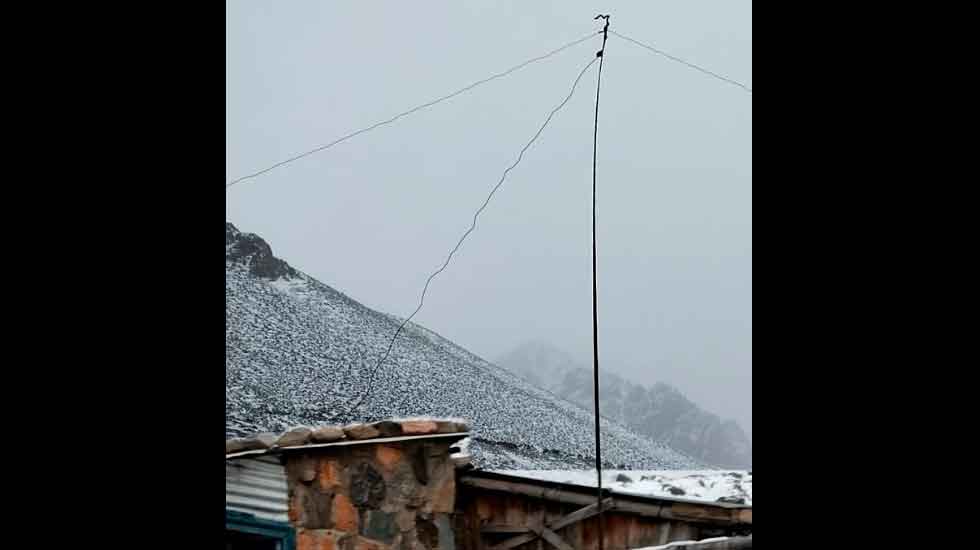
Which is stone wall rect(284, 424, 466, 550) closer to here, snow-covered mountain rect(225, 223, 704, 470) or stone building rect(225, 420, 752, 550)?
stone building rect(225, 420, 752, 550)

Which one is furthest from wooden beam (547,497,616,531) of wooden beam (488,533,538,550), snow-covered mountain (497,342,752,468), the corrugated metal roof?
snow-covered mountain (497,342,752,468)

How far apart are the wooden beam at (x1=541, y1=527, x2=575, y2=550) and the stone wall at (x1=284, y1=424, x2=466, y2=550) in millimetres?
482

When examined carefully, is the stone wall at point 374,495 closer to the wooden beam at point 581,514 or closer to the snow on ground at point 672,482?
the snow on ground at point 672,482

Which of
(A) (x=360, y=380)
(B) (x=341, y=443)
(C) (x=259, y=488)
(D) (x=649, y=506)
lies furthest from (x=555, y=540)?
(A) (x=360, y=380)

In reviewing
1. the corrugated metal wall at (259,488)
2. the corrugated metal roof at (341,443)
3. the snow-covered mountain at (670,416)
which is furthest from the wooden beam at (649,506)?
the snow-covered mountain at (670,416)

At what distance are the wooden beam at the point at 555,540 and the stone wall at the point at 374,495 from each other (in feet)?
1.58

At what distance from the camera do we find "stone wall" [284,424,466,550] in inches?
171

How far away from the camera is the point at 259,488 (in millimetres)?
4273

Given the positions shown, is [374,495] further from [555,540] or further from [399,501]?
[555,540]

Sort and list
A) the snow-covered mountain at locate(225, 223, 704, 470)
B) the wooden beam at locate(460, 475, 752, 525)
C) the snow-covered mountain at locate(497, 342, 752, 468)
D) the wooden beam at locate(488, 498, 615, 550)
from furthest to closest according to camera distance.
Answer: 1. the snow-covered mountain at locate(497, 342, 752, 468)
2. the snow-covered mountain at locate(225, 223, 704, 470)
3. the wooden beam at locate(488, 498, 615, 550)
4. the wooden beam at locate(460, 475, 752, 525)

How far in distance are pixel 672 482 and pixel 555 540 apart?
1.91 feet
